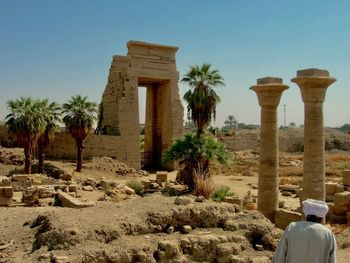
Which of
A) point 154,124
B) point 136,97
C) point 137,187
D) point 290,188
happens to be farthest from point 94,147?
point 290,188

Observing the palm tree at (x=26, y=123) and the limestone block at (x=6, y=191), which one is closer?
the limestone block at (x=6, y=191)

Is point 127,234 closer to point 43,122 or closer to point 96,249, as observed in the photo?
point 96,249

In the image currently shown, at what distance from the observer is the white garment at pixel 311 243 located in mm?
5445

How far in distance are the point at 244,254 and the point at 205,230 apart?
93 cm

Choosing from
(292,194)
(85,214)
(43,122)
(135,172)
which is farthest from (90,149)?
(85,214)

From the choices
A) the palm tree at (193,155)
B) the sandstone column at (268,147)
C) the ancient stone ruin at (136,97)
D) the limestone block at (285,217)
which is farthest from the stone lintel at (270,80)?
the ancient stone ruin at (136,97)

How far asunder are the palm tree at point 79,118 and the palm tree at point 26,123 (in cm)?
210

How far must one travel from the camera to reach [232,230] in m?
9.33

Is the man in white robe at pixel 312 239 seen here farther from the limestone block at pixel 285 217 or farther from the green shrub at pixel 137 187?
the green shrub at pixel 137 187

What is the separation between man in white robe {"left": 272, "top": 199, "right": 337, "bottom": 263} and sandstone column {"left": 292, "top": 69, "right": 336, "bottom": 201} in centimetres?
796

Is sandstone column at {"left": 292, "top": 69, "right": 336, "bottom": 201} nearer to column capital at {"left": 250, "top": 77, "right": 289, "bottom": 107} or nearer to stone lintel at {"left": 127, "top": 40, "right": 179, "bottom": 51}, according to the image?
column capital at {"left": 250, "top": 77, "right": 289, "bottom": 107}

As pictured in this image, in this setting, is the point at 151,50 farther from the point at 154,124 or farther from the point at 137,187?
the point at 137,187

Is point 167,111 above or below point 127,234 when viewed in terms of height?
above

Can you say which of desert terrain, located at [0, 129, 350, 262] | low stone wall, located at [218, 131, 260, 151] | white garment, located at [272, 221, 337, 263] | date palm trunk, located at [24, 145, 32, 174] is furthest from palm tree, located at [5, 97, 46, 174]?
low stone wall, located at [218, 131, 260, 151]
